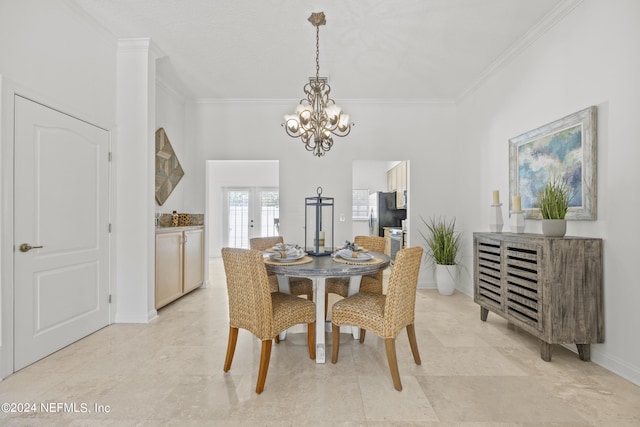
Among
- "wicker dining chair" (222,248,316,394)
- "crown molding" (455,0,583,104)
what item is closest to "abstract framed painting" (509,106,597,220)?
"crown molding" (455,0,583,104)

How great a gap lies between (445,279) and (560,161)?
211cm

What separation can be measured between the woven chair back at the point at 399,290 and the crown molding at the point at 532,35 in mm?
2367

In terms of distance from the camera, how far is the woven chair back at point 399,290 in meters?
1.94

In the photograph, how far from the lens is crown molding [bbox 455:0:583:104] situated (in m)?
2.49

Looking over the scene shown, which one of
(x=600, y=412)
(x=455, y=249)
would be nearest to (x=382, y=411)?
(x=600, y=412)

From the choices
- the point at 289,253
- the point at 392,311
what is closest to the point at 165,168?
the point at 289,253

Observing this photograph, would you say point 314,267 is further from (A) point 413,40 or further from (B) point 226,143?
(B) point 226,143

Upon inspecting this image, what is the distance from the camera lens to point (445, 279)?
418 cm

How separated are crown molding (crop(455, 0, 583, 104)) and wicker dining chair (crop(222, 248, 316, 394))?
10.2 ft

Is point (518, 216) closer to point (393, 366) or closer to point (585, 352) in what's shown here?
point (585, 352)

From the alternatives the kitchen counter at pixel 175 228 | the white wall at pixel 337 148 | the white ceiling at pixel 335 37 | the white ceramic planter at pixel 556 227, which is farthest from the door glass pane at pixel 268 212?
the white ceramic planter at pixel 556 227

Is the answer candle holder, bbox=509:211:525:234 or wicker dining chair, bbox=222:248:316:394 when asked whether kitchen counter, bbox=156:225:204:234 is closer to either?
wicker dining chair, bbox=222:248:316:394

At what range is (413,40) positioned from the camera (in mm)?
3002

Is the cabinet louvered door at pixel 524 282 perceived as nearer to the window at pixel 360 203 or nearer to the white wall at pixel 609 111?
the white wall at pixel 609 111
